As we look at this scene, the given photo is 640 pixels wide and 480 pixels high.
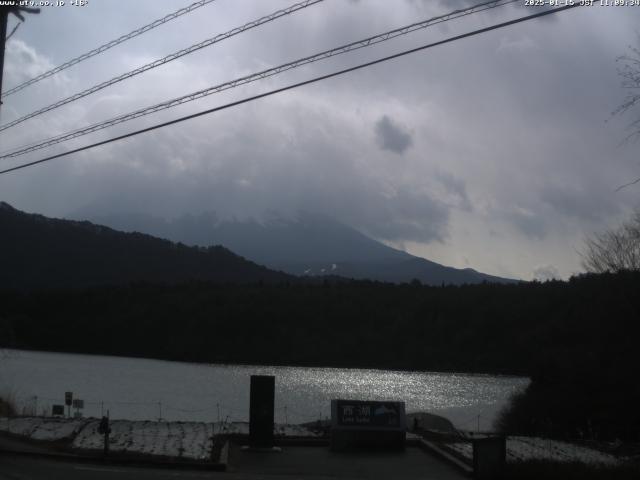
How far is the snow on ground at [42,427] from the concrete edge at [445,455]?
34.7ft

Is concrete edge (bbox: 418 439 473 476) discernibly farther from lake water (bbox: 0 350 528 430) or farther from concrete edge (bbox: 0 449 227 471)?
lake water (bbox: 0 350 528 430)

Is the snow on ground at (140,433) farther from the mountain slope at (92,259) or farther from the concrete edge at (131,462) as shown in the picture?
the mountain slope at (92,259)

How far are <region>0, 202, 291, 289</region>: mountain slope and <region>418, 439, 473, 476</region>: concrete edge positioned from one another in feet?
388

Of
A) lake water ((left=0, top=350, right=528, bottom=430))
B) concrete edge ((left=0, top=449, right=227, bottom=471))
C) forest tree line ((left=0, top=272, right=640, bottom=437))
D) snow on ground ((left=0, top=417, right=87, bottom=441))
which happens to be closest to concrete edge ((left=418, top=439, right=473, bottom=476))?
concrete edge ((left=0, top=449, right=227, bottom=471))

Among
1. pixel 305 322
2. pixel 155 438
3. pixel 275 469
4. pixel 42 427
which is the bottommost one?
pixel 275 469

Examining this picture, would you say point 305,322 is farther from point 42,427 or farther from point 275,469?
point 275,469

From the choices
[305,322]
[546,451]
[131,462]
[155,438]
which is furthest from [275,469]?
[305,322]

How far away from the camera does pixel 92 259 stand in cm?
15300

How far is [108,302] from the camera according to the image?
12550 cm

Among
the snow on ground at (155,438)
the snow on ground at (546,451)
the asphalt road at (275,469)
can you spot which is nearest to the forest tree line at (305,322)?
the snow on ground at (546,451)

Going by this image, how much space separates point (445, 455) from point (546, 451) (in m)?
3.33

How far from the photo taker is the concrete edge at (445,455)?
21219 mm

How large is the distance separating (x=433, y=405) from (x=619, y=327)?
26.3m

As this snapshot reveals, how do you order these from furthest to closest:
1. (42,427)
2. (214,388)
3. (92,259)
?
(92,259) < (214,388) < (42,427)
